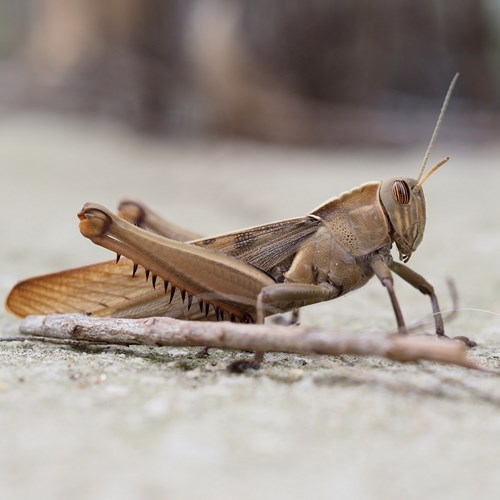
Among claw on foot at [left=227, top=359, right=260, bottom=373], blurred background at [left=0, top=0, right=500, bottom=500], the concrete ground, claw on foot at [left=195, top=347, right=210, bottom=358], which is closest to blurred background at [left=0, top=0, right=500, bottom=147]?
blurred background at [left=0, top=0, right=500, bottom=500]

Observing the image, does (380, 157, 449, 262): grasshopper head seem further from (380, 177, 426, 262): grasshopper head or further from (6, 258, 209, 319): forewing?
(6, 258, 209, 319): forewing

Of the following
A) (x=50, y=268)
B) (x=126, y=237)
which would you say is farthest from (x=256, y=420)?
(x=50, y=268)

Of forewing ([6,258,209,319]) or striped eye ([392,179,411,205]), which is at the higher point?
striped eye ([392,179,411,205])

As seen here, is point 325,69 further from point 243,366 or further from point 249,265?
point 243,366

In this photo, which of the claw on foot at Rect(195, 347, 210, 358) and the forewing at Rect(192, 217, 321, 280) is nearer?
the claw on foot at Rect(195, 347, 210, 358)

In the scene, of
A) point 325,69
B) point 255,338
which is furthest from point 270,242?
point 325,69

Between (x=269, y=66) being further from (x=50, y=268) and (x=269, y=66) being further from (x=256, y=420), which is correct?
(x=256, y=420)
